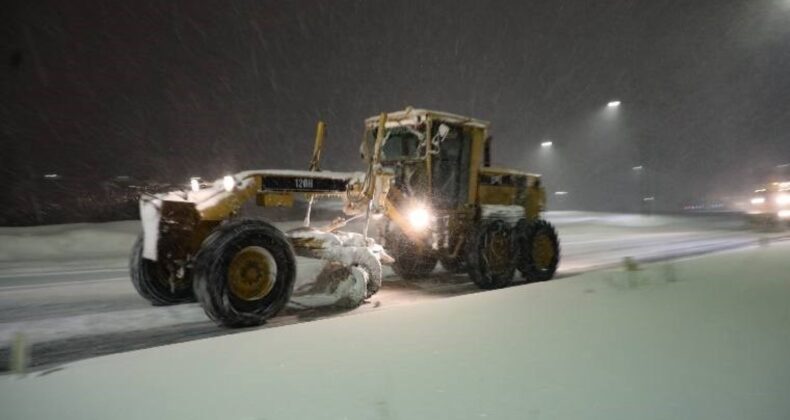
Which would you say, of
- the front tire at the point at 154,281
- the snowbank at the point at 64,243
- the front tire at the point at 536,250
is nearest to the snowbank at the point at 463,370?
the front tire at the point at 154,281

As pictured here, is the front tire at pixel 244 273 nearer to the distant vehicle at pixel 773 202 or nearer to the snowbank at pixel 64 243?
the snowbank at pixel 64 243

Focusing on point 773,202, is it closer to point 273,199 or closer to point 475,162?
point 475,162

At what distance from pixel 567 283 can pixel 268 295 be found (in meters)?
4.25

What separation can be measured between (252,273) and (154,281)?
1879 mm

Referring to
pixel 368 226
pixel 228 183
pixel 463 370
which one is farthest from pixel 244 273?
pixel 463 370

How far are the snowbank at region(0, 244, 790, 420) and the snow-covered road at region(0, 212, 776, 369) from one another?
1584 millimetres

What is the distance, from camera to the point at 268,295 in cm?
718

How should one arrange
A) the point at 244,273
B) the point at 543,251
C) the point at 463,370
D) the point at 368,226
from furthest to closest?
the point at 543,251
the point at 368,226
the point at 244,273
the point at 463,370

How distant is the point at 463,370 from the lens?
4402 millimetres

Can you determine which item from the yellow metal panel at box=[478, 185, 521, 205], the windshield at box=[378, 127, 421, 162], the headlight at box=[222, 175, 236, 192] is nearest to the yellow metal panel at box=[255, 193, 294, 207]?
the headlight at box=[222, 175, 236, 192]

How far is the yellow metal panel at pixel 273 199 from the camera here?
7.77m

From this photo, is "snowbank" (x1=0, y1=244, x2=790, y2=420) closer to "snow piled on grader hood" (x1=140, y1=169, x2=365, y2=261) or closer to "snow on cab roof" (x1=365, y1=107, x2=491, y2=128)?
"snow piled on grader hood" (x1=140, y1=169, x2=365, y2=261)

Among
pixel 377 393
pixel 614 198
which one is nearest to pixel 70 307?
pixel 377 393

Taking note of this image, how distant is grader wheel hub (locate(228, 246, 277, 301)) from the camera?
6.90m
